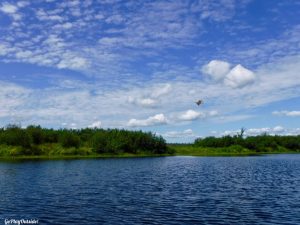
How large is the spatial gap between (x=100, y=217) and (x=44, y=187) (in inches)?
1056

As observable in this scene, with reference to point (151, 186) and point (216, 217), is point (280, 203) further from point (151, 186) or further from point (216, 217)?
point (151, 186)

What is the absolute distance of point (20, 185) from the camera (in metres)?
67.9

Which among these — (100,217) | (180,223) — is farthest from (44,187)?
(180,223)

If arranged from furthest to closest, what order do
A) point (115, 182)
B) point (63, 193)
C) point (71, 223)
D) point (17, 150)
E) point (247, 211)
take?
point (17, 150) → point (115, 182) → point (63, 193) → point (247, 211) → point (71, 223)

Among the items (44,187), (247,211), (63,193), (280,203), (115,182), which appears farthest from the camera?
(115,182)

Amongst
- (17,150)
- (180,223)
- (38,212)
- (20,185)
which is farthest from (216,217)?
(17,150)

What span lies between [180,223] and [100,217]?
28.5 ft

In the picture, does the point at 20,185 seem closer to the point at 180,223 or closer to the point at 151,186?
the point at 151,186

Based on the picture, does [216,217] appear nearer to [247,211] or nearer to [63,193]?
[247,211]

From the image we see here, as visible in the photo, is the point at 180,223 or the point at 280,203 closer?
the point at 180,223

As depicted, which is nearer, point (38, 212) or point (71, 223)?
point (71, 223)

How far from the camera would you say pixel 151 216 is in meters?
42.1

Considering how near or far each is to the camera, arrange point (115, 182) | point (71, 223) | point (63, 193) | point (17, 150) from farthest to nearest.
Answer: point (17, 150), point (115, 182), point (63, 193), point (71, 223)

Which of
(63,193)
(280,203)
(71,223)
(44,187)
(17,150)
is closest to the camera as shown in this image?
(71,223)
